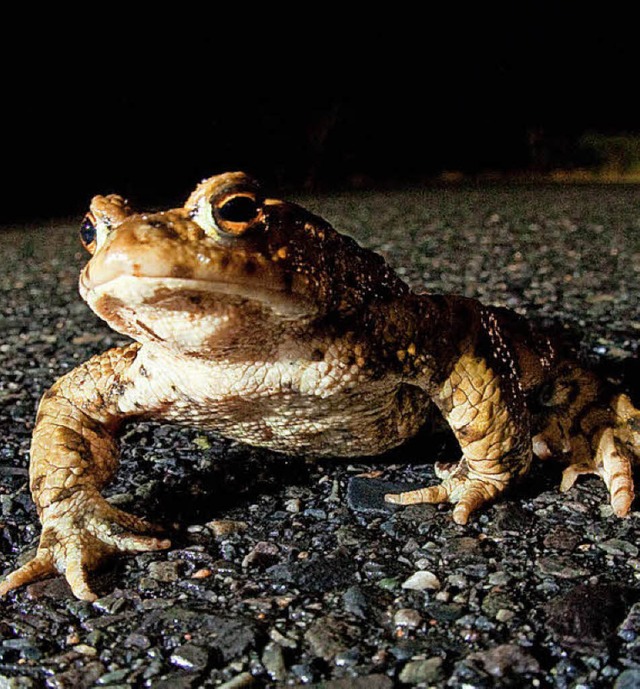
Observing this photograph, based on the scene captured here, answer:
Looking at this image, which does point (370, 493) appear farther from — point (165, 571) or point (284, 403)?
point (165, 571)

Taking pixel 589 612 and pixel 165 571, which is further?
pixel 165 571

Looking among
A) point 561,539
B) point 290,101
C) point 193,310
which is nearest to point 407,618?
point 561,539

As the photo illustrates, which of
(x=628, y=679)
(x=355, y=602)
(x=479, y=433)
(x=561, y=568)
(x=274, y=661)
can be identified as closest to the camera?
(x=628, y=679)

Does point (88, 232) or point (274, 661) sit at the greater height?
point (88, 232)

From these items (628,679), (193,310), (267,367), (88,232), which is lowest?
(628,679)

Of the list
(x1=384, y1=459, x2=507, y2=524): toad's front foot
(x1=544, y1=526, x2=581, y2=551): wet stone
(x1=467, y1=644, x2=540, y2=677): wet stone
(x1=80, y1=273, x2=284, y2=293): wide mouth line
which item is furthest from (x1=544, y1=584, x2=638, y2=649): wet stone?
(x1=80, y1=273, x2=284, y2=293): wide mouth line

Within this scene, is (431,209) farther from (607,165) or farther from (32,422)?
(607,165)

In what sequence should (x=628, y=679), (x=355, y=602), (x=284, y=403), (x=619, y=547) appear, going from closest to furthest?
1. (x=628, y=679)
2. (x=355, y=602)
3. (x=619, y=547)
4. (x=284, y=403)
